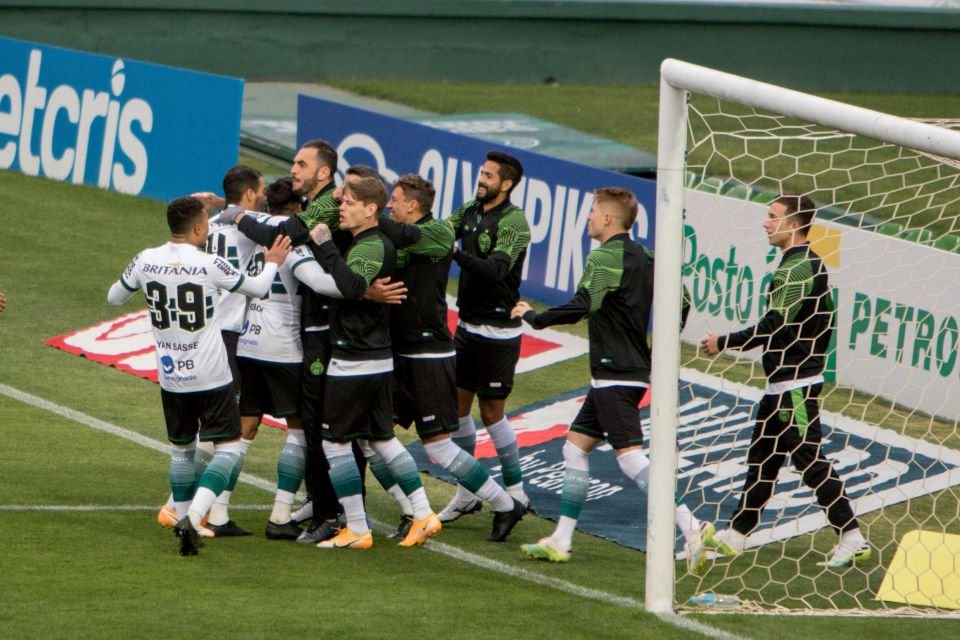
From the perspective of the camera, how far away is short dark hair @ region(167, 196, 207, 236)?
7.47 m

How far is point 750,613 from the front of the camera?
6910 mm

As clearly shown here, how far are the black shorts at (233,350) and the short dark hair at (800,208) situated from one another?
296 centimetres

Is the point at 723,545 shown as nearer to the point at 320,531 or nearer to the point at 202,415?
the point at 320,531

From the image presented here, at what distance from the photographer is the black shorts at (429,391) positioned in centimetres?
804

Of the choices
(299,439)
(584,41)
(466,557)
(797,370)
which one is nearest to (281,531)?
(299,439)

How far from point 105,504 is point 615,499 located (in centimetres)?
297

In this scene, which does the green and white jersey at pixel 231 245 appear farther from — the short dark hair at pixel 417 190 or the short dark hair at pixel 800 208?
the short dark hair at pixel 800 208

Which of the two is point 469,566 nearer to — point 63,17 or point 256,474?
point 256,474

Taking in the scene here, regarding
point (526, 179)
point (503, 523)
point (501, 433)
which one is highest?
point (526, 179)

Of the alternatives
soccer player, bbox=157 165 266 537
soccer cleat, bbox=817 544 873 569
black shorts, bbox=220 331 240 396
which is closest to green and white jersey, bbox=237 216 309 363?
soccer player, bbox=157 165 266 537

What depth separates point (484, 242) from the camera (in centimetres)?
841

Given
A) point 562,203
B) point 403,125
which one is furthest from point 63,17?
point 562,203

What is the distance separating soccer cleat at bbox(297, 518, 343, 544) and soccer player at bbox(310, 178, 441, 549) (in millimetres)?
206

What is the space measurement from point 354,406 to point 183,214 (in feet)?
4.12
